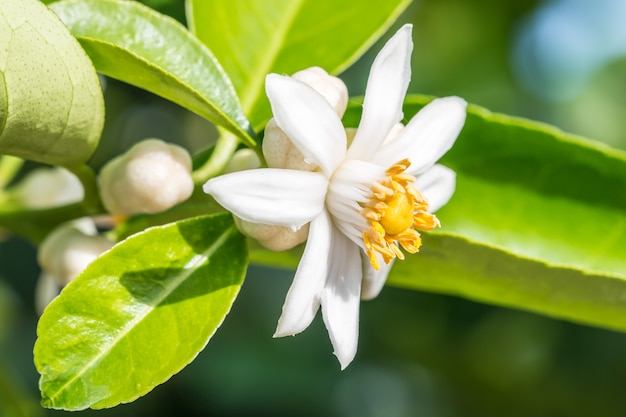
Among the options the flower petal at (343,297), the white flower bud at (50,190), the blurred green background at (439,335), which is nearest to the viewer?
the flower petal at (343,297)

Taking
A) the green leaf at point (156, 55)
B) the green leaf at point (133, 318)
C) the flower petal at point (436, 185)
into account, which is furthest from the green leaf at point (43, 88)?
the flower petal at point (436, 185)

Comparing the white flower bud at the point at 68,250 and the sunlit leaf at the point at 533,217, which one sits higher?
the sunlit leaf at the point at 533,217

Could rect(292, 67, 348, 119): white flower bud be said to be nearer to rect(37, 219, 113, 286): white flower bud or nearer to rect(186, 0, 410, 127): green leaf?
rect(186, 0, 410, 127): green leaf

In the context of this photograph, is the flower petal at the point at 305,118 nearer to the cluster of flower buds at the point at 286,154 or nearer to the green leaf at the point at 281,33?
the cluster of flower buds at the point at 286,154

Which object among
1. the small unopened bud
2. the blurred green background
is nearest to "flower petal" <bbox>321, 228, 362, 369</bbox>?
the small unopened bud

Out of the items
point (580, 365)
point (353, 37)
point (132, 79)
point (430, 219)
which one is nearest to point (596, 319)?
point (430, 219)

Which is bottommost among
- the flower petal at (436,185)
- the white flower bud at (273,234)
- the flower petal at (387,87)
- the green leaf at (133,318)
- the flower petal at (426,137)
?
the green leaf at (133,318)

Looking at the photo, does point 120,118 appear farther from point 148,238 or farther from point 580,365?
point 148,238
